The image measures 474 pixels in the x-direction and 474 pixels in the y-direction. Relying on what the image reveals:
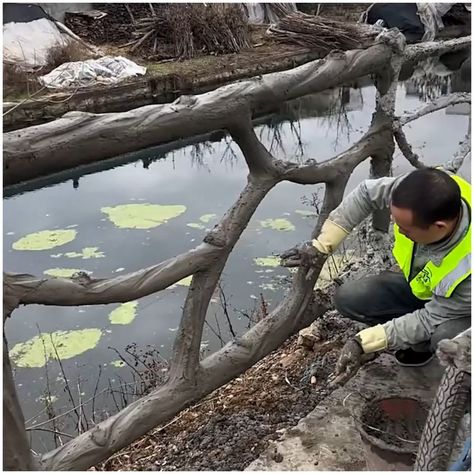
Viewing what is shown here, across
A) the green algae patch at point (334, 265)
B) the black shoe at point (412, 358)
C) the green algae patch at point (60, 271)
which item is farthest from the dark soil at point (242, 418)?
the green algae patch at point (60, 271)

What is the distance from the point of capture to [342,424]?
2.15 metres

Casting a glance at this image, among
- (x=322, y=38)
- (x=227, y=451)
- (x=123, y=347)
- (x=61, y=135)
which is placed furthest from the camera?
(x=123, y=347)

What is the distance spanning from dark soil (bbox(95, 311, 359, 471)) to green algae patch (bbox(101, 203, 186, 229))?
8.80 feet

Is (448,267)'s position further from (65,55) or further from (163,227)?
(65,55)

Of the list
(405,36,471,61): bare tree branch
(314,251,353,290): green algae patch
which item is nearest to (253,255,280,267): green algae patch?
(314,251,353,290): green algae patch

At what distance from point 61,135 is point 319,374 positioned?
63.1 inches

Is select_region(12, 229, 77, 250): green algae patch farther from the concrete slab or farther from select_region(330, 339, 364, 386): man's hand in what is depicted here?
select_region(330, 339, 364, 386): man's hand

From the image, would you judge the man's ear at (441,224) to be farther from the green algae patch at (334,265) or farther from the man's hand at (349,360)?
the green algae patch at (334,265)

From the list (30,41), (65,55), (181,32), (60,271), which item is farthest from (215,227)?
(181,32)

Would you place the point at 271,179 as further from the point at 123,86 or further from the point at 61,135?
the point at 123,86

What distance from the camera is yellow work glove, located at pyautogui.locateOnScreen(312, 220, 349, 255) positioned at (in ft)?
6.92

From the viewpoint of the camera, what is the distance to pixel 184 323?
1.95m

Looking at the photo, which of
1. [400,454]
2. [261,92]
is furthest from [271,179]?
[400,454]

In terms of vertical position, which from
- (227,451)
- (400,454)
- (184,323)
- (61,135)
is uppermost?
(61,135)
